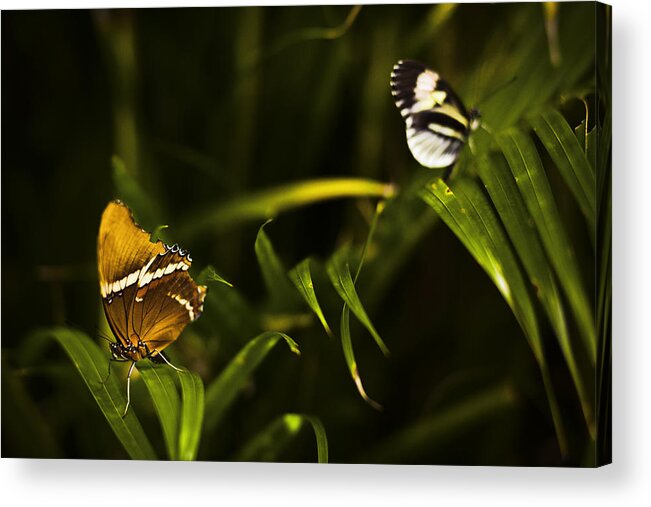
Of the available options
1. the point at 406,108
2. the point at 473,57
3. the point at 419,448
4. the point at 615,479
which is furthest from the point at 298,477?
the point at 473,57

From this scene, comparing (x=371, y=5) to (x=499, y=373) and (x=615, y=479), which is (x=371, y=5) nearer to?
(x=499, y=373)

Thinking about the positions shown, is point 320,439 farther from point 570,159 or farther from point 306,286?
point 570,159

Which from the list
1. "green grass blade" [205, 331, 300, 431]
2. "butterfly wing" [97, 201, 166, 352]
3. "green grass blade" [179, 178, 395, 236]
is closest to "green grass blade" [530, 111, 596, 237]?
"green grass blade" [179, 178, 395, 236]

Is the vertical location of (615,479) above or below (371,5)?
below

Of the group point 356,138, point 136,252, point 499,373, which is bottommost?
point 499,373

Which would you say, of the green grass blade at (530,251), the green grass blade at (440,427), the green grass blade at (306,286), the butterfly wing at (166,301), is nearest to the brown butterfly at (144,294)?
the butterfly wing at (166,301)

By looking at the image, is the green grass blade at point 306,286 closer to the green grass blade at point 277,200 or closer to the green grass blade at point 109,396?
the green grass blade at point 277,200

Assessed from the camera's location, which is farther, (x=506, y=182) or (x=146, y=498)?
(x=146, y=498)

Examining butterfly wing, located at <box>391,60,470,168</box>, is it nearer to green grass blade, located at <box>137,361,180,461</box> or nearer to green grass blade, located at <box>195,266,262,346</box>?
green grass blade, located at <box>195,266,262,346</box>
